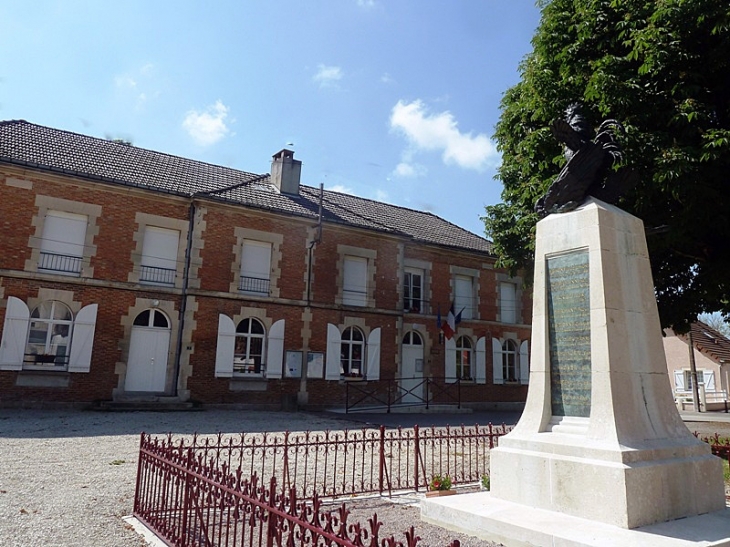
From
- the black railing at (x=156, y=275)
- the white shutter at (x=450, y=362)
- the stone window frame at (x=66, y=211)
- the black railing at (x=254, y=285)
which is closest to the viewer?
the stone window frame at (x=66, y=211)

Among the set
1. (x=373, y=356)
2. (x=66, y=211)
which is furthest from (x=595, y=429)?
(x=66, y=211)

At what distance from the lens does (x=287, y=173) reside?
69.2ft

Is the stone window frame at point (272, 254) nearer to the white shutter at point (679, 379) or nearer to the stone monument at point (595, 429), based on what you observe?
the stone monument at point (595, 429)

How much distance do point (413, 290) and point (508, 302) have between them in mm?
5378

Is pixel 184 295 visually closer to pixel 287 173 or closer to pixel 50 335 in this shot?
pixel 50 335

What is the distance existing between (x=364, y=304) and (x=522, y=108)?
11085 millimetres

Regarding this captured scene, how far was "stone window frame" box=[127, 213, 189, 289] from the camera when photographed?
1656cm

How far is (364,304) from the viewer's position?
20.1 meters

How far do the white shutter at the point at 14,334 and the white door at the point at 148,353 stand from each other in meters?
2.82

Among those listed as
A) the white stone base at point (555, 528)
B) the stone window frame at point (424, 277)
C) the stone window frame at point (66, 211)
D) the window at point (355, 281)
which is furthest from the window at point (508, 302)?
the white stone base at point (555, 528)

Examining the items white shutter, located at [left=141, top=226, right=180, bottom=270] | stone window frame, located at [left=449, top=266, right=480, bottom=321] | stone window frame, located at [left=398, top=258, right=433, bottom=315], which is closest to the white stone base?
white shutter, located at [left=141, top=226, right=180, bottom=270]

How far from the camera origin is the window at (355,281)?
788 inches

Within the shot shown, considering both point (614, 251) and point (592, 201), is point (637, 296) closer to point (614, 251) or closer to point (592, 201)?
point (614, 251)

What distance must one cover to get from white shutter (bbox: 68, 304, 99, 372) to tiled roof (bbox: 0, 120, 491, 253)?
13.8 feet
